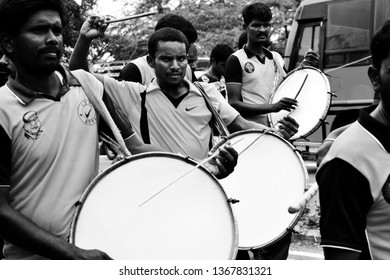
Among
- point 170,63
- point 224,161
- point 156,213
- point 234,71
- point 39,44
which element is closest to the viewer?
point 39,44

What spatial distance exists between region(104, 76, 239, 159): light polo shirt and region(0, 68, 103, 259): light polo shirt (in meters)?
1.14

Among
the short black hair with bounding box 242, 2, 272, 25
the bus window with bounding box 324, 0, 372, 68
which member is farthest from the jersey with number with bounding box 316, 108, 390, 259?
the bus window with bounding box 324, 0, 372, 68

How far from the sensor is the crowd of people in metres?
2.04

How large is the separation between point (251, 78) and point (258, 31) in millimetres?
491

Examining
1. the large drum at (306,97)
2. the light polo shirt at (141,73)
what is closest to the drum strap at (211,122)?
the light polo shirt at (141,73)

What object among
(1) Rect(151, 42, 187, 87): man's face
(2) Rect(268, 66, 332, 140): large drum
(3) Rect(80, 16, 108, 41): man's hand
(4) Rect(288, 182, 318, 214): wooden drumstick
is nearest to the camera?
(4) Rect(288, 182, 318, 214): wooden drumstick

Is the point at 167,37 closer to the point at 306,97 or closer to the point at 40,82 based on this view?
the point at 40,82

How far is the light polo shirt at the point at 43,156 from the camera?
2.45 m

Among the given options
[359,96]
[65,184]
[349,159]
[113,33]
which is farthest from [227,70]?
[113,33]

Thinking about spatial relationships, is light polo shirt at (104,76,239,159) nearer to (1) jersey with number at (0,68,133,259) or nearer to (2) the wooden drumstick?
(1) jersey with number at (0,68,133,259)

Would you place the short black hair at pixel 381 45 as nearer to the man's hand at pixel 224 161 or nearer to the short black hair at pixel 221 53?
the man's hand at pixel 224 161

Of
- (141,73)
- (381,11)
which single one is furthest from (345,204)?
(381,11)

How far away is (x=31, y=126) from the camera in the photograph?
2.46 metres

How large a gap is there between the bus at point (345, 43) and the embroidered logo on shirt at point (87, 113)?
9583 millimetres
